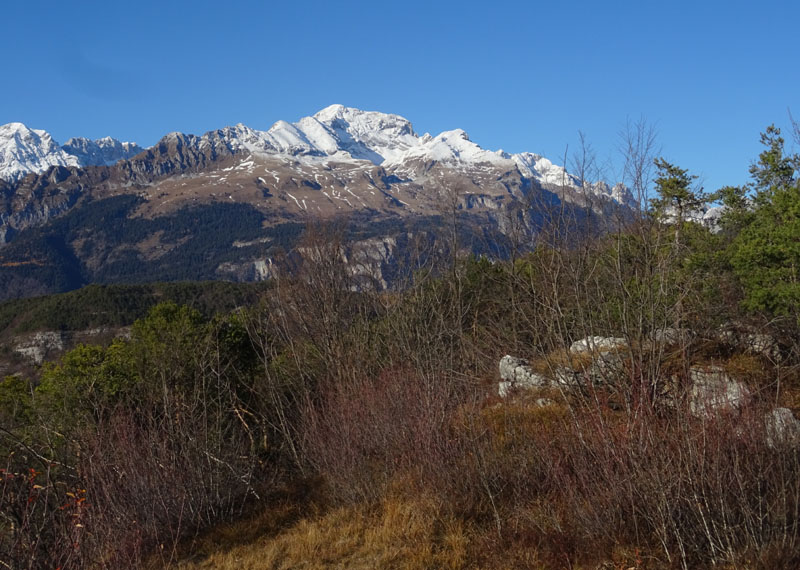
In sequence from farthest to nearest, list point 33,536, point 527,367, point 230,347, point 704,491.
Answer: point 230,347 → point 527,367 → point 33,536 → point 704,491

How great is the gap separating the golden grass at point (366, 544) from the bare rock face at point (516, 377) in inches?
225

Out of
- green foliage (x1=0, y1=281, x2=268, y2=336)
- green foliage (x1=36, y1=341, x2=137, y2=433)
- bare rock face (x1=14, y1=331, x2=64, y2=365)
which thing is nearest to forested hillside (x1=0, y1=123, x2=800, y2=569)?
green foliage (x1=36, y1=341, x2=137, y2=433)

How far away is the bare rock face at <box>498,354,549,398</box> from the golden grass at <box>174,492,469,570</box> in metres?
5.71

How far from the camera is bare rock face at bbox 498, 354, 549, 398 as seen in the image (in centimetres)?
1334

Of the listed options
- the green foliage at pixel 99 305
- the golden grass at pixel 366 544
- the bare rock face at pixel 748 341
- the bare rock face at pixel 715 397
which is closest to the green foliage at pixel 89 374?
the golden grass at pixel 366 544

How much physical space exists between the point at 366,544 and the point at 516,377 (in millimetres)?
7226

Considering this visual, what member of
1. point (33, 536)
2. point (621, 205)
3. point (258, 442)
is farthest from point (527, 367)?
point (33, 536)

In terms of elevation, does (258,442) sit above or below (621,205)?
below

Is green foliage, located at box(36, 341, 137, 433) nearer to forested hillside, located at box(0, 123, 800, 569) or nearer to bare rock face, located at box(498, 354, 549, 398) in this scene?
forested hillside, located at box(0, 123, 800, 569)

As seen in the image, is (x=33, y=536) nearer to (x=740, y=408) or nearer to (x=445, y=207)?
(x=740, y=408)

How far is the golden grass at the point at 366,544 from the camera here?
6.80 meters

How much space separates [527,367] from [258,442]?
261 inches

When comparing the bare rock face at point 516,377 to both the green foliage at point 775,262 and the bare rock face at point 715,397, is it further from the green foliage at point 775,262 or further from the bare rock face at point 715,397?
the green foliage at point 775,262

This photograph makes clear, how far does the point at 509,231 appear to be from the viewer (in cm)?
1130
